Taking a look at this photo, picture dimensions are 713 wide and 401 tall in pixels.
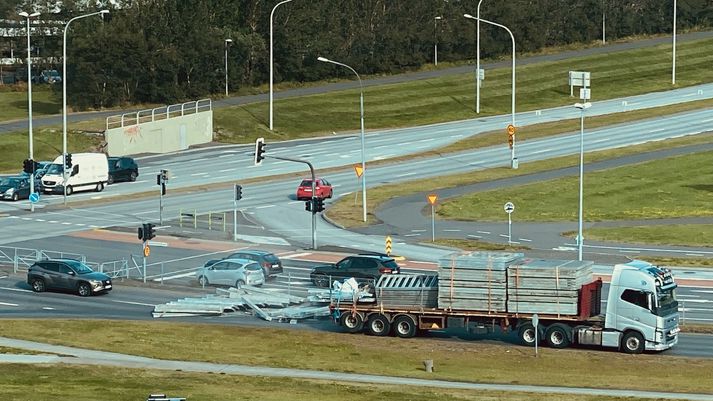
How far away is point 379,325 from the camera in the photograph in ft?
164

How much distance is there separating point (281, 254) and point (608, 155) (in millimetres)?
41366

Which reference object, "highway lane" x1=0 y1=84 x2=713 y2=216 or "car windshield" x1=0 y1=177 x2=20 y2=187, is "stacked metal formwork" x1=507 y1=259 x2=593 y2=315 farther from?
"car windshield" x1=0 y1=177 x2=20 y2=187

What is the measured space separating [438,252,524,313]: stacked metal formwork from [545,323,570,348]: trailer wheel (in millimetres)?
2084

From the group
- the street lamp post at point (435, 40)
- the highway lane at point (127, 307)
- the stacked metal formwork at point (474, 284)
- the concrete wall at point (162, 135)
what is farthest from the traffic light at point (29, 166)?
the street lamp post at point (435, 40)

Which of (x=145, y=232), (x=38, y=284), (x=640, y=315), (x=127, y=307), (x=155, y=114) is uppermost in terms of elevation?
(x=155, y=114)

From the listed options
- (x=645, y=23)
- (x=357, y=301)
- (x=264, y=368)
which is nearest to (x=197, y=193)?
(x=357, y=301)

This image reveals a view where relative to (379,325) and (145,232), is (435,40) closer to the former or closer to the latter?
(145,232)

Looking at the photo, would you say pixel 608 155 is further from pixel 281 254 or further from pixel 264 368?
pixel 264 368

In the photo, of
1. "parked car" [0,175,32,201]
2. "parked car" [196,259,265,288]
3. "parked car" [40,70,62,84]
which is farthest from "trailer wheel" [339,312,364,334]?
"parked car" [40,70,62,84]

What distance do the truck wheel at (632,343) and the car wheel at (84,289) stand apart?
24.5 meters

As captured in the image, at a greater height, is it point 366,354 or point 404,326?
point 404,326

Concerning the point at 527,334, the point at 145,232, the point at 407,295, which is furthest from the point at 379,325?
the point at 145,232

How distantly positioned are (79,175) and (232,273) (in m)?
33.1

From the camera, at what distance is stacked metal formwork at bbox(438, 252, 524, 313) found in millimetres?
48719
